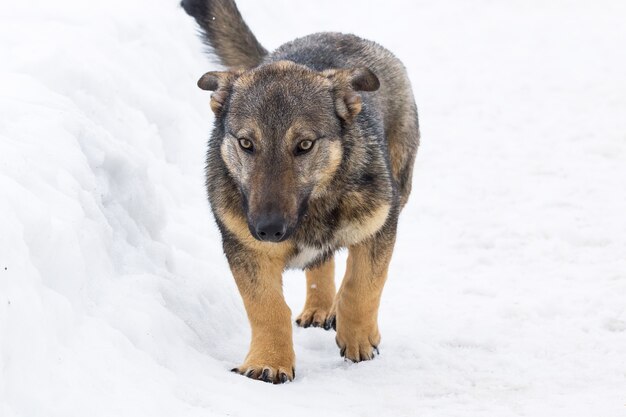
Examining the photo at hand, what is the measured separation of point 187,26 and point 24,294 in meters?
8.86

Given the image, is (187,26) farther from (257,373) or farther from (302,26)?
(257,373)

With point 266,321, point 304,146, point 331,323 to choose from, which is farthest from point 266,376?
point 331,323

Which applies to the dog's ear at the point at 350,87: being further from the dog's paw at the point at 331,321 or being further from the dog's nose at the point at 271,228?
the dog's paw at the point at 331,321

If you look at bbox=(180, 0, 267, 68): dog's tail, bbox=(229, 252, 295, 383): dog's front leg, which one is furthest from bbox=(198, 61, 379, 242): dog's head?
bbox=(180, 0, 267, 68): dog's tail

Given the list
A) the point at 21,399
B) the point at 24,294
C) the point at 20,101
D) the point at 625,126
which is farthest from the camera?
the point at 625,126

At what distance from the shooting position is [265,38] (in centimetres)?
1560

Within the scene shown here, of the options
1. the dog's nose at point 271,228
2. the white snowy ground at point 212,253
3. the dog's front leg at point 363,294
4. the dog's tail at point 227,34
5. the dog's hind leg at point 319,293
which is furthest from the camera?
the dog's tail at point 227,34

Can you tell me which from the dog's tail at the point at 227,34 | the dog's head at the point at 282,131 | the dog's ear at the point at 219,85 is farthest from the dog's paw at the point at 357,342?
the dog's tail at the point at 227,34

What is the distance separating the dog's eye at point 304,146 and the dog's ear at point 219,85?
0.71 metres

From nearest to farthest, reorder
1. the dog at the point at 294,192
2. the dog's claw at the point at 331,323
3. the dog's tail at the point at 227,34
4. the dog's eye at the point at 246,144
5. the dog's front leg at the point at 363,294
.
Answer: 1. the dog at the point at 294,192
2. the dog's eye at the point at 246,144
3. the dog's front leg at the point at 363,294
4. the dog's claw at the point at 331,323
5. the dog's tail at the point at 227,34

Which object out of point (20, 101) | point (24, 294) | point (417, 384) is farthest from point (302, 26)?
point (24, 294)

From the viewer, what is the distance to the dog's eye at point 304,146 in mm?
5410

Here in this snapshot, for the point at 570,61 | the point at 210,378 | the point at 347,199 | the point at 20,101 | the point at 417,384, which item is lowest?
the point at 570,61

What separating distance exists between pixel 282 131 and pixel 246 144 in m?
0.23
